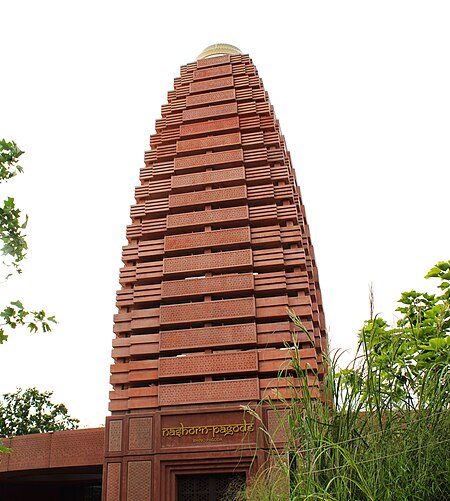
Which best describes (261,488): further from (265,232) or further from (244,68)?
(244,68)

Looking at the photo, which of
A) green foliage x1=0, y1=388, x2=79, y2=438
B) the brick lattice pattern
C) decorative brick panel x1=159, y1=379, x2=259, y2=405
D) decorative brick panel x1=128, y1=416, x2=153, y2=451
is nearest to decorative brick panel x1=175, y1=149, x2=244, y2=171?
the brick lattice pattern

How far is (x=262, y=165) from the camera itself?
47.5 feet

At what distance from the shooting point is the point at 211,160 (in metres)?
14.6

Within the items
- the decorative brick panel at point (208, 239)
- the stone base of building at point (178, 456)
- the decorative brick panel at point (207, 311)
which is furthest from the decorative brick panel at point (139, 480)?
the decorative brick panel at point (208, 239)

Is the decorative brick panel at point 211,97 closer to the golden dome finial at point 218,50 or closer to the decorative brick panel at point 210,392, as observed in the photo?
the golden dome finial at point 218,50

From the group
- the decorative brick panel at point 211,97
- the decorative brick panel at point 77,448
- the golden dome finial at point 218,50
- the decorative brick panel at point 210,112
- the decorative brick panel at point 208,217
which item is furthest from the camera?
the golden dome finial at point 218,50

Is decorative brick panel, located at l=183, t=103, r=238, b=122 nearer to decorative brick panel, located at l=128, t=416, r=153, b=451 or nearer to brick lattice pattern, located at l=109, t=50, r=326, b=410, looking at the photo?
brick lattice pattern, located at l=109, t=50, r=326, b=410

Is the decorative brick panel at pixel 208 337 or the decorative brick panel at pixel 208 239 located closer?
the decorative brick panel at pixel 208 337

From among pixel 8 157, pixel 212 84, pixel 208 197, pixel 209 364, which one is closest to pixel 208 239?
pixel 208 197

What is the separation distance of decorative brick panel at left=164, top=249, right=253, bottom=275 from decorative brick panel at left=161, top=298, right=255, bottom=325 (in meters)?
0.81

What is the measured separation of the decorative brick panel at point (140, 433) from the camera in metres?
11.3

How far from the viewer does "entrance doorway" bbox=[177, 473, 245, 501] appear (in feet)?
36.1

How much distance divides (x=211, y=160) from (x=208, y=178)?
21.3 inches

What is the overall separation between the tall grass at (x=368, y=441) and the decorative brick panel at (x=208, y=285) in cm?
925
